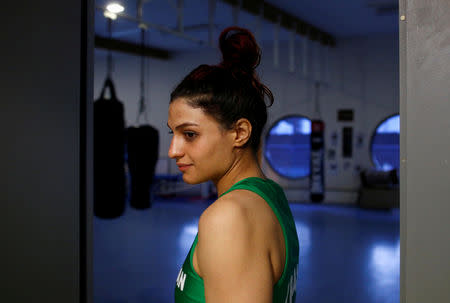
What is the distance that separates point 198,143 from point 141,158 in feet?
12.9

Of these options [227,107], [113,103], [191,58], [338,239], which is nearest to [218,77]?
[227,107]

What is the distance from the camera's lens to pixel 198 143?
984 mm

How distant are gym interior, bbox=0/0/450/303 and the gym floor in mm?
30

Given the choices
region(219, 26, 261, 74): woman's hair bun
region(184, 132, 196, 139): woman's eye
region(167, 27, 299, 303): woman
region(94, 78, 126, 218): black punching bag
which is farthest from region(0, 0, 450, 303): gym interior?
region(184, 132, 196, 139): woman's eye

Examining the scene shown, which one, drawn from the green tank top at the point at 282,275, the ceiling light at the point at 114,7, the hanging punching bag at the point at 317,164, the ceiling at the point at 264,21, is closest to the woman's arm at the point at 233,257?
the green tank top at the point at 282,275

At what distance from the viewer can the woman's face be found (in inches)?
38.4

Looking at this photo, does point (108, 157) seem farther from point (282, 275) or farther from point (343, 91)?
point (343, 91)

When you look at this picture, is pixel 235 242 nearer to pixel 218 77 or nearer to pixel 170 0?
pixel 218 77

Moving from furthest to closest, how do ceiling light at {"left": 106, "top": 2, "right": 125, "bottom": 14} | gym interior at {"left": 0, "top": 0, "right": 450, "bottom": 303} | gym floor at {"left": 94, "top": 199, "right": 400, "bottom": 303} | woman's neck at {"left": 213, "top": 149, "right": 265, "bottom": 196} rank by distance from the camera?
gym floor at {"left": 94, "top": 199, "right": 400, "bottom": 303}
ceiling light at {"left": 106, "top": 2, "right": 125, "bottom": 14}
gym interior at {"left": 0, "top": 0, "right": 450, "bottom": 303}
woman's neck at {"left": 213, "top": 149, "right": 265, "bottom": 196}

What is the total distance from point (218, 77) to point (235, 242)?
16.9 inches

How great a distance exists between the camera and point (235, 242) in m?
A: 0.76

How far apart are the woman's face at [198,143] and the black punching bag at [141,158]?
382cm

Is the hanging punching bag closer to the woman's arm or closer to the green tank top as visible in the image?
the green tank top

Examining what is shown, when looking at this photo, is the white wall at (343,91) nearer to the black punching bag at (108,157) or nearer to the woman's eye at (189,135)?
the black punching bag at (108,157)
